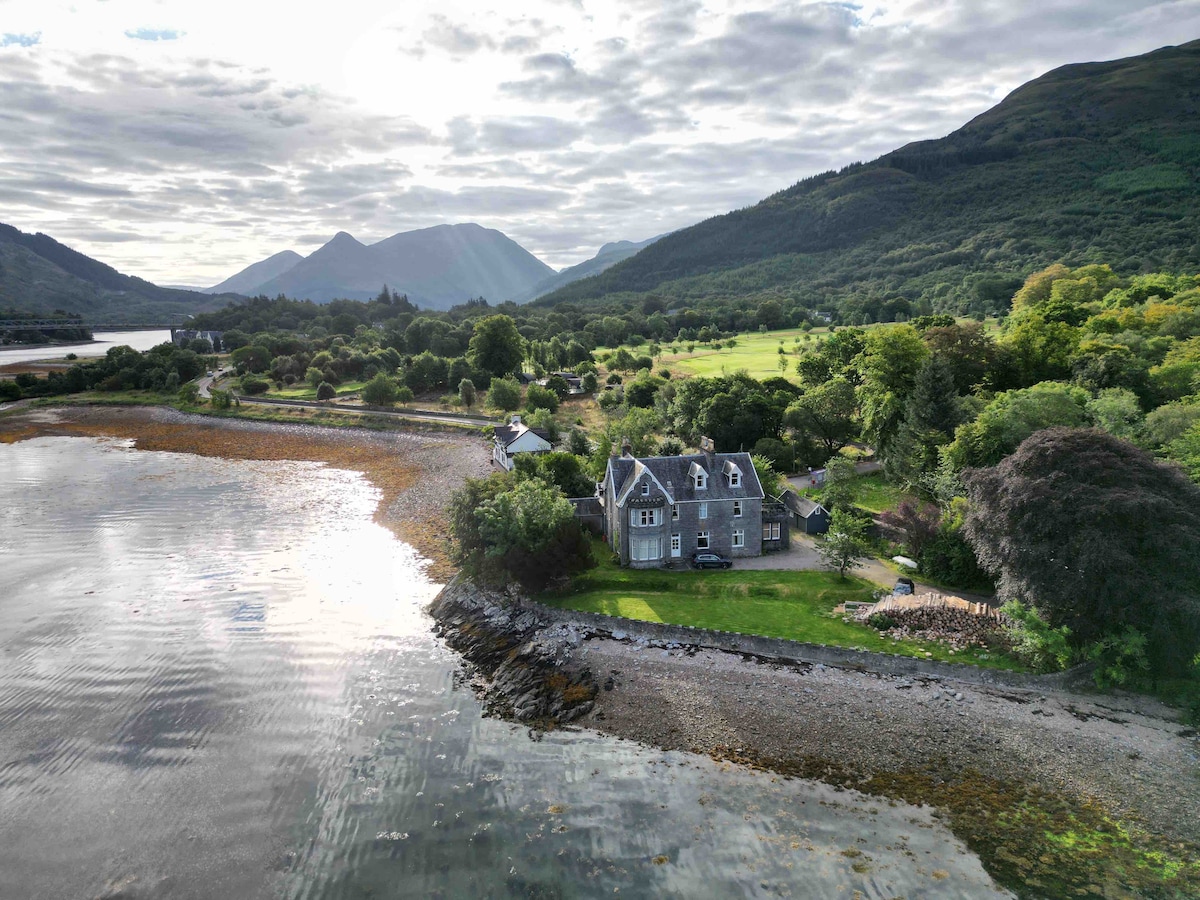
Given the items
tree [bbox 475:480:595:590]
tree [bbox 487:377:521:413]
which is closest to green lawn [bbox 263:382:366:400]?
tree [bbox 487:377:521:413]

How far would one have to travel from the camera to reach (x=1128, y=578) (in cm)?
2381

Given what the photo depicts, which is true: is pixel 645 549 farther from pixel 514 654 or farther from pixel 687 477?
pixel 514 654

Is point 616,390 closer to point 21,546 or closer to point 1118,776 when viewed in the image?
point 21,546

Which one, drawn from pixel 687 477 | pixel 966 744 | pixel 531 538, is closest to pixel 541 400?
pixel 687 477

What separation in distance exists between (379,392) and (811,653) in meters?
84.8

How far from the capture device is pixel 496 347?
110 metres

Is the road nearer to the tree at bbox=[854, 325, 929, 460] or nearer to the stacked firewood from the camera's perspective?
the tree at bbox=[854, 325, 929, 460]

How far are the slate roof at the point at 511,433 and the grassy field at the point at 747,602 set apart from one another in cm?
2875

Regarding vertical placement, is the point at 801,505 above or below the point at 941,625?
above

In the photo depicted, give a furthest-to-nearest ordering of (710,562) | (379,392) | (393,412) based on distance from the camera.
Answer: (379,392) < (393,412) < (710,562)

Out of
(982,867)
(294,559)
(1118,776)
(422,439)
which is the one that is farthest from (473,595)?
(422,439)

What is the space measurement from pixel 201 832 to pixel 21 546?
37.5 m

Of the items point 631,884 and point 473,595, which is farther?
→ point 473,595

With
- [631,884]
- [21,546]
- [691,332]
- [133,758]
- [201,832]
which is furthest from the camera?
[691,332]
